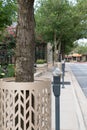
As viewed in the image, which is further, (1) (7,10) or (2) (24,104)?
(1) (7,10)

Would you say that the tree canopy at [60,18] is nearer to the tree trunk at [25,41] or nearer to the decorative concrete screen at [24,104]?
the tree trunk at [25,41]

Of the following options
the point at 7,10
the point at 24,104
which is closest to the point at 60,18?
the point at 7,10

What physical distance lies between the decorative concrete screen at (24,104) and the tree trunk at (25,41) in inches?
14.3

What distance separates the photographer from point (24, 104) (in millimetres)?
5117

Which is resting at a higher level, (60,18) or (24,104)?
(60,18)

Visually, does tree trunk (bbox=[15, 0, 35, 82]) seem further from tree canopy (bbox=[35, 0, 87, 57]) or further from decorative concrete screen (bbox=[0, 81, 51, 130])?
tree canopy (bbox=[35, 0, 87, 57])

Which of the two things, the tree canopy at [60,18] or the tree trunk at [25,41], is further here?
the tree canopy at [60,18]

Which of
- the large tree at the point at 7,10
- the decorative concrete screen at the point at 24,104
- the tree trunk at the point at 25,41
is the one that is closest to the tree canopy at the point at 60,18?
the large tree at the point at 7,10

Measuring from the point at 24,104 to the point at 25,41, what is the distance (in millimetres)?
949

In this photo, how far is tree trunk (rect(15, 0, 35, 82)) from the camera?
5.52 metres

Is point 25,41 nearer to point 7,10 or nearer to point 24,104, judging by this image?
point 24,104

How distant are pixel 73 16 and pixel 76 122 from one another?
1054 inches

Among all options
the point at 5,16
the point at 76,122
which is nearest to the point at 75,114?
the point at 76,122

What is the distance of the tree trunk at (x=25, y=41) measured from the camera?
217 inches
